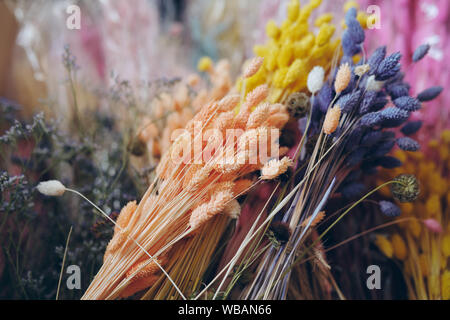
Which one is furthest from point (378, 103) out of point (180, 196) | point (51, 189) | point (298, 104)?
point (51, 189)

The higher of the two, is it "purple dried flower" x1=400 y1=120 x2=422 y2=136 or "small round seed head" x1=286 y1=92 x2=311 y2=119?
"small round seed head" x1=286 y1=92 x2=311 y2=119

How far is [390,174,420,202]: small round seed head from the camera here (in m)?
0.56

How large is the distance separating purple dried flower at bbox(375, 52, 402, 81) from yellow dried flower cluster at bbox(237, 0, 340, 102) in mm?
126

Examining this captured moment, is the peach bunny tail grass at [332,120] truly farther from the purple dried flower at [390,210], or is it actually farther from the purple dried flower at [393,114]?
the purple dried flower at [390,210]

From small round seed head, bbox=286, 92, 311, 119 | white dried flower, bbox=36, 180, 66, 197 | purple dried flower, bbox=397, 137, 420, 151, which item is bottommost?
white dried flower, bbox=36, 180, 66, 197

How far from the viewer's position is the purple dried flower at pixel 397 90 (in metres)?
0.57

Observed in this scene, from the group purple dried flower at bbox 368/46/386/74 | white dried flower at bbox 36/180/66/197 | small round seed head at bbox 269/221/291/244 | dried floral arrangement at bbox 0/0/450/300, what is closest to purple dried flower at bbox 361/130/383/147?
dried floral arrangement at bbox 0/0/450/300

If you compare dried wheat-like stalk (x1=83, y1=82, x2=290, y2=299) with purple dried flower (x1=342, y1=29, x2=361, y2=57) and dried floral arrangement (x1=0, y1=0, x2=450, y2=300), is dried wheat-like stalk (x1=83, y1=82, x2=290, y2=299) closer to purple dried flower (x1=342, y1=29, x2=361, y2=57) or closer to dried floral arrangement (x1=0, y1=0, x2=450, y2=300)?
dried floral arrangement (x1=0, y1=0, x2=450, y2=300)

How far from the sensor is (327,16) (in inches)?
25.1

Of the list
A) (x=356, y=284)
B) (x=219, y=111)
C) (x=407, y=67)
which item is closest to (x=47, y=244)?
(x=219, y=111)

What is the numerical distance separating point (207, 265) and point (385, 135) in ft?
1.35

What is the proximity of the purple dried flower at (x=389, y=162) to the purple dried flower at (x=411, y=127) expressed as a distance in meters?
0.09

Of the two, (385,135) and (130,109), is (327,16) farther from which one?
(130,109)
